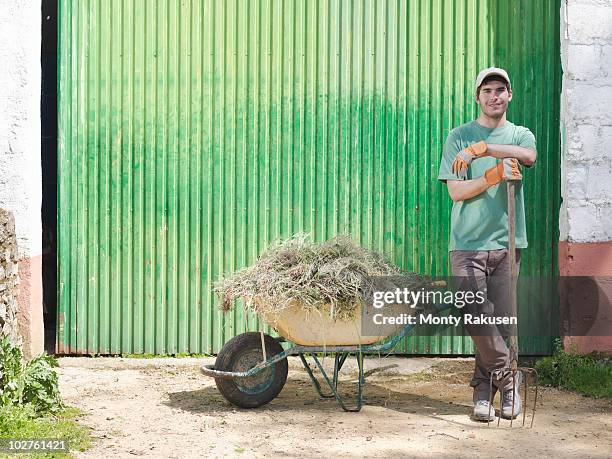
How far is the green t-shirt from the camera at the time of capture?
5.41m

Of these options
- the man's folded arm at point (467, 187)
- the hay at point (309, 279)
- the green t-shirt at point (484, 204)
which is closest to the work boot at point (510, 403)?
the green t-shirt at point (484, 204)

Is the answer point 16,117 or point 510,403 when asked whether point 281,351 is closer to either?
point 510,403

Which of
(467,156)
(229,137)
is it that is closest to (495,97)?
(467,156)

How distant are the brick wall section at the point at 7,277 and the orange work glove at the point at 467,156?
112 inches

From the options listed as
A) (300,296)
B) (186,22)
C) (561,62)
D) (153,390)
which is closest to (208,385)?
(153,390)

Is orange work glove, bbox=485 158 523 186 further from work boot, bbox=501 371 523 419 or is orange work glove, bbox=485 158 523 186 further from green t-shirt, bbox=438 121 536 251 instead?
work boot, bbox=501 371 523 419

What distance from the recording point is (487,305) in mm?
Answer: 5363

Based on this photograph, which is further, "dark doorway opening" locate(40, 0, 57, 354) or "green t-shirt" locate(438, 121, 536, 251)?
"dark doorway opening" locate(40, 0, 57, 354)

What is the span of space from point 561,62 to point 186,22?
302 cm

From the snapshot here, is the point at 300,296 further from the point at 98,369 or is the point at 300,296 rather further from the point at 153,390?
the point at 98,369

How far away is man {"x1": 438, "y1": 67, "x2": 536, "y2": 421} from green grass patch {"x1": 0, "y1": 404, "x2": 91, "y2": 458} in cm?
232

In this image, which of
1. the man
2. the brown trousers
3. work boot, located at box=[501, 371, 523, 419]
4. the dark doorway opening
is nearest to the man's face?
the man

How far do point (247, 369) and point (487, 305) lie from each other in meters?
1.55

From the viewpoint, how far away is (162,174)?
7.20 m
